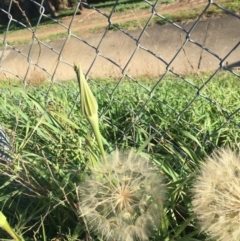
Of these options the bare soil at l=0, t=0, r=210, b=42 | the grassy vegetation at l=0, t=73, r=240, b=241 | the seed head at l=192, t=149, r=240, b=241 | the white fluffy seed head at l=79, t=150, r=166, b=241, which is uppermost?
the seed head at l=192, t=149, r=240, b=241

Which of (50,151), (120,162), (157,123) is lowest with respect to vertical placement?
(50,151)

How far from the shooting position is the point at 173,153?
2.12 metres

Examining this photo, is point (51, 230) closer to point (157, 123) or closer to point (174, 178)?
point (174, 178)

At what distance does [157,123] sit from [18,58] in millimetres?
7514

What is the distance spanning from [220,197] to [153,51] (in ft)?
22.7

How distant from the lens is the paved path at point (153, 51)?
6711mm

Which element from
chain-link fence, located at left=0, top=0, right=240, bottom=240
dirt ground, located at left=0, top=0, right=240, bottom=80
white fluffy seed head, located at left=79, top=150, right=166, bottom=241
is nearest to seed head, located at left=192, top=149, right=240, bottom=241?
chain-link fence, located at left=0, top=0, right=240, bottom=240

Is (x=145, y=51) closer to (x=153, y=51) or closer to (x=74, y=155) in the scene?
(x=153, y=51)

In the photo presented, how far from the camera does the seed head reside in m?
1.24

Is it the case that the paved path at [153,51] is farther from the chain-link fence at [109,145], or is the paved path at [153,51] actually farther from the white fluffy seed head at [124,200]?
the white fluffy seed head at [124,200]

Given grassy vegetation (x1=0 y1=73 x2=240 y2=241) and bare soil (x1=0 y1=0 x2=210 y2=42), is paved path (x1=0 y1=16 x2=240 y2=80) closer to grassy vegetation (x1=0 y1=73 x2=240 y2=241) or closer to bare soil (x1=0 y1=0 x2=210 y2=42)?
bare soil (x1=0 y1=0 x2=210 y2=42)

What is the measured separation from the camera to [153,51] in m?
8.04

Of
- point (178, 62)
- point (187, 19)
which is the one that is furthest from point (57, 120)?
point (187, 19)

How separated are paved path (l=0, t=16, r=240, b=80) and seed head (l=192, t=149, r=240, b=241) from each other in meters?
4.47
